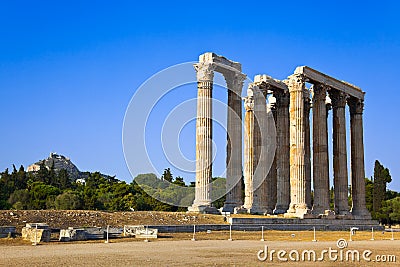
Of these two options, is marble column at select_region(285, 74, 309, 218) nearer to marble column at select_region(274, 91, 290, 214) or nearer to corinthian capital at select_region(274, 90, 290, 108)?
marble column at select_region(274, 91, 290, 214)

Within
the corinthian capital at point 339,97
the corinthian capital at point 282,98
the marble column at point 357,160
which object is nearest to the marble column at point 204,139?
the corinthian capital at point 282,98

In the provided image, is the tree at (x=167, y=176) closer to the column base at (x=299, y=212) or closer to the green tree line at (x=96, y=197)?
the green tree line at (x=96, y=197)

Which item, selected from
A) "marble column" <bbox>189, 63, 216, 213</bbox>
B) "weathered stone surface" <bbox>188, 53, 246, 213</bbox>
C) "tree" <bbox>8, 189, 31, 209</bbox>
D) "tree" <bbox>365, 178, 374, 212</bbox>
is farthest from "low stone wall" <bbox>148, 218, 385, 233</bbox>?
"tree" <bbox>8, 189, 31, 209</bbox>

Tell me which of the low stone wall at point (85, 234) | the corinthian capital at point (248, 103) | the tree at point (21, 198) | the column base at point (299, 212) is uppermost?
the corinthian capital at point (248, 103)

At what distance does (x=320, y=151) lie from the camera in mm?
53906

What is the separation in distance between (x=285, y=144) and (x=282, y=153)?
106 cm

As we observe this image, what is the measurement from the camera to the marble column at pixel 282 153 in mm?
53594

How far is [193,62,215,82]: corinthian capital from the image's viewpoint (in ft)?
151

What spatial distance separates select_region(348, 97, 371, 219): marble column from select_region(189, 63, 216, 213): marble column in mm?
21833

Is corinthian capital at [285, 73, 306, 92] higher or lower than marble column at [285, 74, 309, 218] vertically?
higher

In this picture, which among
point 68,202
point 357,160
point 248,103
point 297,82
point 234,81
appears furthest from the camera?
point 68,202

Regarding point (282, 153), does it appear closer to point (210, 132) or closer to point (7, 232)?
point (210, 132)

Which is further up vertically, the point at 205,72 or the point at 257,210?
the point at 205,72

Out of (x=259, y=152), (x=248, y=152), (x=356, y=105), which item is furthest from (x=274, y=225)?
(x=356, y=105)
